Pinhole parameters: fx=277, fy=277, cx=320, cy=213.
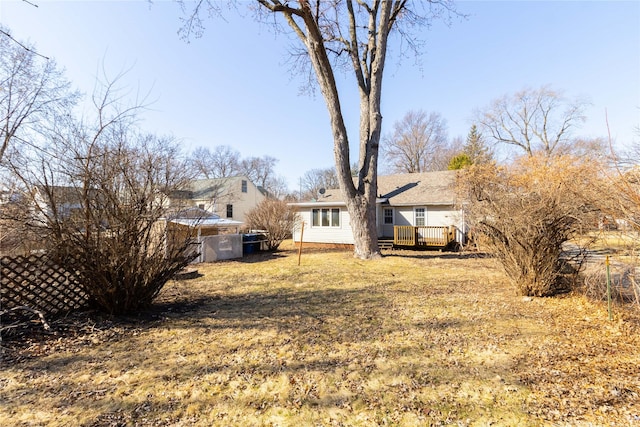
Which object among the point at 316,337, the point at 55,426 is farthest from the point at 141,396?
the point at 316,337

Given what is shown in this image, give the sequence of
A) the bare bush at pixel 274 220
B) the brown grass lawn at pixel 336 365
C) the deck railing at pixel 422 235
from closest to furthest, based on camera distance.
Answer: the brown grass lawn at pixel 336 365, the deck railing at pixel 422 235, the bare bush at pixel 274 220

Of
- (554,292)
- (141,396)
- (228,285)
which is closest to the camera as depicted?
(141,396)

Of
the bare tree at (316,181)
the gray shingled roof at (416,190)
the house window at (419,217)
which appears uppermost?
the bare tree at (316,181)

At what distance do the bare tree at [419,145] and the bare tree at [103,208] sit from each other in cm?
3192

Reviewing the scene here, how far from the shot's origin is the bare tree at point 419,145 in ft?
108

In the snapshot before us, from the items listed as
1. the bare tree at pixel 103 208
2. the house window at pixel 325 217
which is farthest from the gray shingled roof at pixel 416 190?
the bare tree at pixel 103 208

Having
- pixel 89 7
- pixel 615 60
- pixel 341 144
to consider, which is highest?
pixel 615 60

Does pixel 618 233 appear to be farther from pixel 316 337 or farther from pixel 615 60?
pixel 615 60

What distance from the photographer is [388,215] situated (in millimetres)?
17156

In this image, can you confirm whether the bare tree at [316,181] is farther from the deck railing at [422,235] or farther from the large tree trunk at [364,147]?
the large tree trunk at [364,147]

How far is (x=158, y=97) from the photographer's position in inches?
201

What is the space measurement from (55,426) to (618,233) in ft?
20.2

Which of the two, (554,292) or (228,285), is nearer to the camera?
(554,292)

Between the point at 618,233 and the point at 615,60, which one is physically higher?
the point at 615,60
